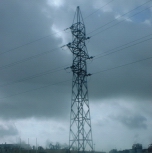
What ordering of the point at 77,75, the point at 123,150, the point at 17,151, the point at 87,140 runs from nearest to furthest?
the point at 87,140, the point at 77,75, the point at 17,151, the point at 123,150

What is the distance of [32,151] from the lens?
2569 inches

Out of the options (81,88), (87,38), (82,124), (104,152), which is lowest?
(104,152)

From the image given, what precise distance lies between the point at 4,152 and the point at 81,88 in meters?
30.1

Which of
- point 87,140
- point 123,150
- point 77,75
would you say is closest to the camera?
point 87,140

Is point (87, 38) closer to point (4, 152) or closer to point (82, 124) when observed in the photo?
point (82, 124)

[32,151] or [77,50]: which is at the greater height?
[77,50]

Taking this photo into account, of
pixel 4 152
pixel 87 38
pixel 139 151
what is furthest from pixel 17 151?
pixel 87 38

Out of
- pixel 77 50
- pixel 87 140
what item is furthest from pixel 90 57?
pixel 87 140

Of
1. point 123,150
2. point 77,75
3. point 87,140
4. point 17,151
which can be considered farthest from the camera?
point 123,150

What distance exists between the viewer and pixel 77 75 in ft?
143

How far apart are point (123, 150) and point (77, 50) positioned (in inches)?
1732

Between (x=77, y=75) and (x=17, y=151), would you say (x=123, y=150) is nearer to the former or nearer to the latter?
(x=17, y=151)

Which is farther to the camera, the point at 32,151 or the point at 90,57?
the point at 32,151

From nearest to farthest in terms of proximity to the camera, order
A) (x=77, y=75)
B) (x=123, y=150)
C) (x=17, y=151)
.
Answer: (x=77, y=75) → (x=17, y=151) → (x=123, y=150)
